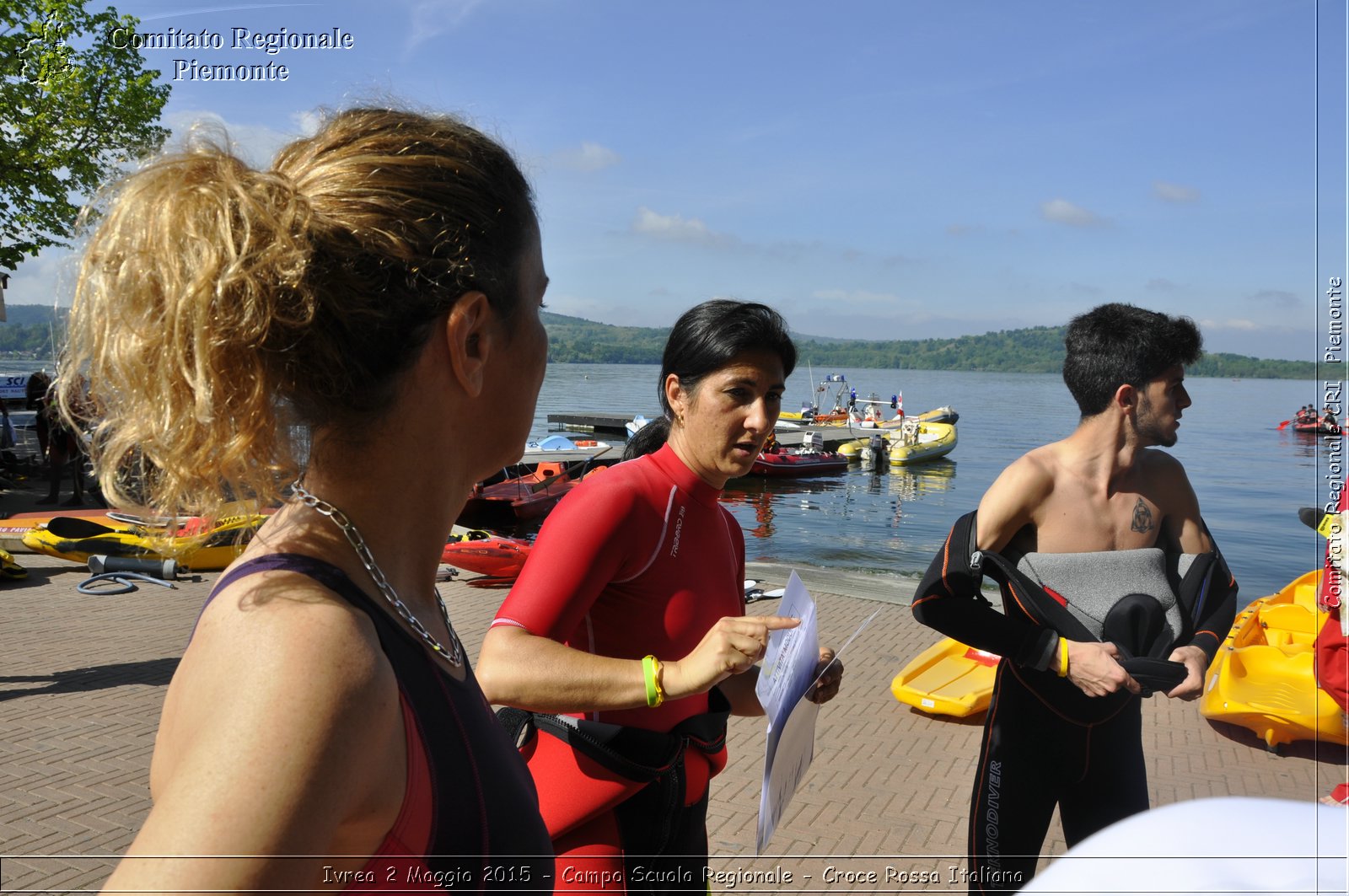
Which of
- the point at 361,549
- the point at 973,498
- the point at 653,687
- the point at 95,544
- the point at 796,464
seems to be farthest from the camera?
the point at 973,498

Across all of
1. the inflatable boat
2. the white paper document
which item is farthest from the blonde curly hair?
the inflatable boat

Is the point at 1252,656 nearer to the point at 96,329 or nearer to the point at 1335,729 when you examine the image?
the point at 1335,729

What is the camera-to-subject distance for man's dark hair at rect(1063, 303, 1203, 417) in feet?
9.69

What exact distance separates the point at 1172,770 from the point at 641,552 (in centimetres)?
487

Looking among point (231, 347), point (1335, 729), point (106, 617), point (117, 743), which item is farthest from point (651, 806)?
point (106, 617)

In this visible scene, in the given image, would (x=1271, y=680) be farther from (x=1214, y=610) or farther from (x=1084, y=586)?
(x=1084, y=586)

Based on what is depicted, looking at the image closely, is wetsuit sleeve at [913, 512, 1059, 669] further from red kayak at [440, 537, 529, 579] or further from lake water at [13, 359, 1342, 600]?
red kayak at [440, 537, 529, 579]

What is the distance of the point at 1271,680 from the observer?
6.11 metres

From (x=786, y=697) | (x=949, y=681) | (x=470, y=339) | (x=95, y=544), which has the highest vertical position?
(x=470, y=339)

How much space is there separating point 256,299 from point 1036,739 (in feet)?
9.53

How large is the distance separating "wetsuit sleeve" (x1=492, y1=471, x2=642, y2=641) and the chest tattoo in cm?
186

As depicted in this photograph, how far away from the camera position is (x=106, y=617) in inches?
352

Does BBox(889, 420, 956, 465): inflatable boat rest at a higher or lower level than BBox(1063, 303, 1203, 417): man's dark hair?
lower

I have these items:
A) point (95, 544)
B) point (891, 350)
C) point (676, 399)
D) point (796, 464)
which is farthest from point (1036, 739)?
point (891, 350)
